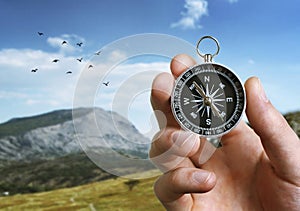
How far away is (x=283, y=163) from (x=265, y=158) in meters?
0.20

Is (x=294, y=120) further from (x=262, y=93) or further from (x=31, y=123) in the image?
(x=31, y=123)

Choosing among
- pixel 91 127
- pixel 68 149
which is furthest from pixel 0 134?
pixel 91 127

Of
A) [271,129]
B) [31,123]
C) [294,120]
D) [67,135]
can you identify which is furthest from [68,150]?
[271,129]

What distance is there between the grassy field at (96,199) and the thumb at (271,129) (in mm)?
13776

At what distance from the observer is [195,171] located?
1.70 meters

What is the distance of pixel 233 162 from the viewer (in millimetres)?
1973

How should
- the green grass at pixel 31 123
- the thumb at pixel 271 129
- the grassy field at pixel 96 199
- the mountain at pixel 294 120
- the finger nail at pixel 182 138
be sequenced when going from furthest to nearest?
the green grass at pixel 31 123 → the grassy field at pixel 96 199 → the mountain at pixel 294 120 → the finger nail at pixel 182 138 → the thumb at pixel 271 129

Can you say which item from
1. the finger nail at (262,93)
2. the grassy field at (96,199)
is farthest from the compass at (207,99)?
the grassy field at (96,199)

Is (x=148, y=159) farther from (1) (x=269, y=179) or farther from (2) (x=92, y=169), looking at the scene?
(2) (x=92, y=169)

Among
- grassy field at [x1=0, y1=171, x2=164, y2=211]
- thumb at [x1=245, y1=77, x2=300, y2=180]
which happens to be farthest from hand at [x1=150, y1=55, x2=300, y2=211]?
grassy field at [x1=0, y1=171, x2=164, y2=211]

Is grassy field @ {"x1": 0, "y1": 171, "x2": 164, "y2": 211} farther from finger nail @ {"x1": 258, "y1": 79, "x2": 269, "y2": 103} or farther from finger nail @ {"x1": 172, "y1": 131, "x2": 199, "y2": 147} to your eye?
finger nail @ {"x1": 258, "y1": 79, "x2": 269, "y2": 103}

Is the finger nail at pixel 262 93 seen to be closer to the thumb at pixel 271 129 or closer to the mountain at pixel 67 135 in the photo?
the thumb at pixel 271 129

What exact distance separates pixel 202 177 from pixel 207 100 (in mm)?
415

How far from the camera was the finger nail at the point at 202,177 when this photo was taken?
5.44 ft
